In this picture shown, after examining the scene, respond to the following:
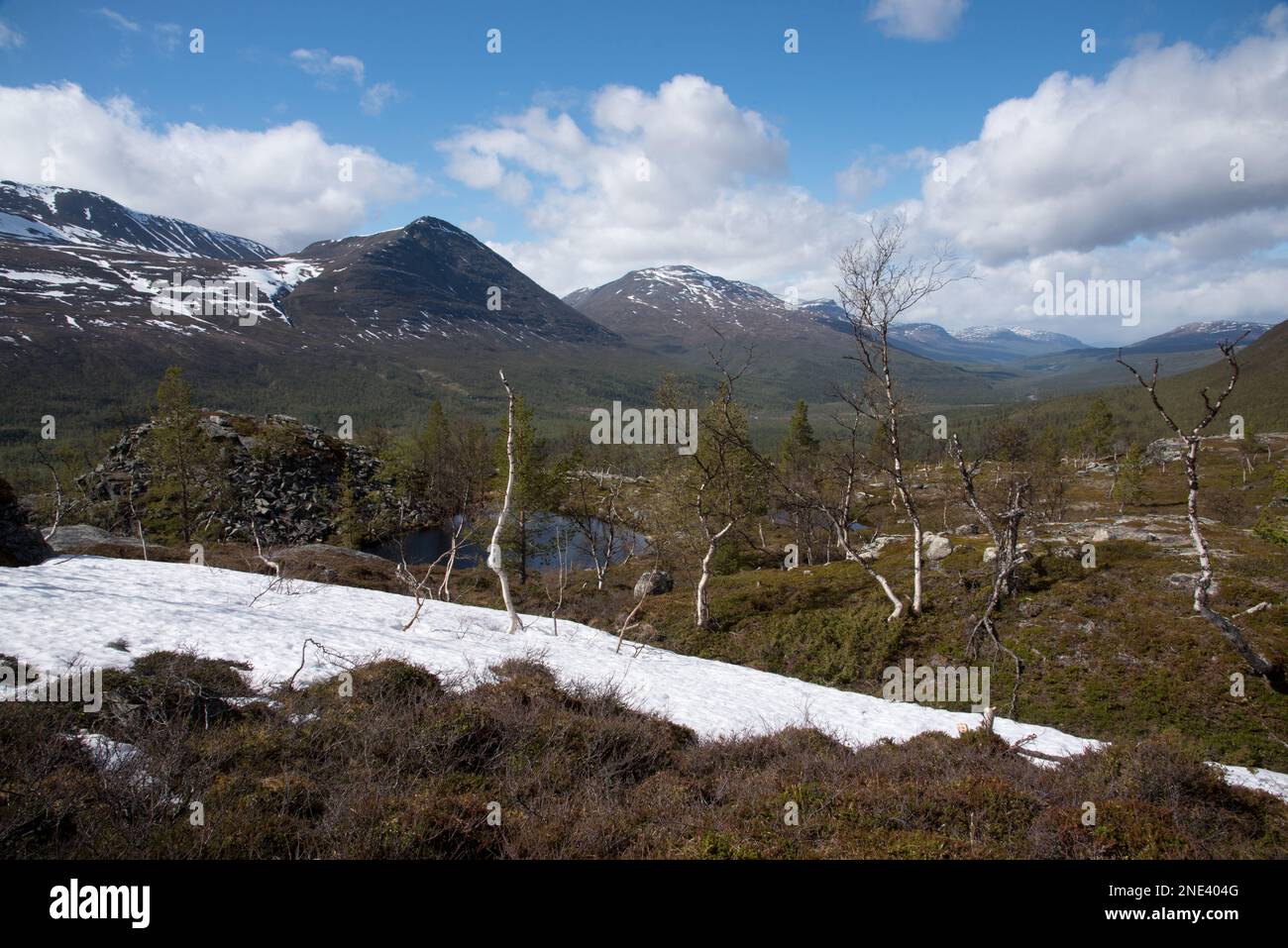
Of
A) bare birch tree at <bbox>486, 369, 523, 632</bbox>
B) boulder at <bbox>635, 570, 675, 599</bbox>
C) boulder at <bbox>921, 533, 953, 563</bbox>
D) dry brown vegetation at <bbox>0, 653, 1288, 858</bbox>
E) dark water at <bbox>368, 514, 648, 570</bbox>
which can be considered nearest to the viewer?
dry brown vegetation at <bbox>0, 653, 1288, 858</bbox>

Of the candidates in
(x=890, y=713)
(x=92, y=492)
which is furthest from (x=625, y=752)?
(x=92, y=492)

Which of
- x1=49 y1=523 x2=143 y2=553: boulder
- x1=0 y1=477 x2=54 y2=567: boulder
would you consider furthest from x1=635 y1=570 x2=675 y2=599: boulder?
x1=49 y1=523 x2=143 y2=553: boulder

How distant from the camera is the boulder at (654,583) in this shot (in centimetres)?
2840

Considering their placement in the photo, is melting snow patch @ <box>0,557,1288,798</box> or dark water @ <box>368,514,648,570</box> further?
dark water @ <box>368,514,648,570</box>

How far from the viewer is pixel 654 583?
30.3 m

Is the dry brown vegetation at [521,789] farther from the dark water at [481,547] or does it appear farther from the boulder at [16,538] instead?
the dark water at [481,547]

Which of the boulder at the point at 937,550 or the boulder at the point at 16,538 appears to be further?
the boulder at the point at 937,550

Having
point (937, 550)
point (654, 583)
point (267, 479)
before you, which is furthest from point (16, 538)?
point (267, 479)

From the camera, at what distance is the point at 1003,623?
19906 mm

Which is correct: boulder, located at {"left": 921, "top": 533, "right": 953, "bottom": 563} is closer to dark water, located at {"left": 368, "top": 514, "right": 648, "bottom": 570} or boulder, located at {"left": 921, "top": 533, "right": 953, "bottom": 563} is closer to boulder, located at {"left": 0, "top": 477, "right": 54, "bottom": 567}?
dark water, located at {"left": 368, "top": 514, "right": 648, "bottom": 570}

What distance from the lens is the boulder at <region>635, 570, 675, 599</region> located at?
93.2 ft

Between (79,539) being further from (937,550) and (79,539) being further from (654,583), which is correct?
(937,550)

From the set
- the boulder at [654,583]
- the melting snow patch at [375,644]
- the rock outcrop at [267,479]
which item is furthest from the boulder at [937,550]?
the rock outcrop at [267,479]

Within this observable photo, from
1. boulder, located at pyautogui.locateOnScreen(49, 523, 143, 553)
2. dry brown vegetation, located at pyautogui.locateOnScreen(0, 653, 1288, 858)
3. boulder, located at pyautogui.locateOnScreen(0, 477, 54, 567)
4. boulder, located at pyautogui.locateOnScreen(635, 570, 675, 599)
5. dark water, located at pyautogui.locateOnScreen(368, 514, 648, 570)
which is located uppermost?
boulder, located at pyautogui.locateOnScreen(0, 477, 54, 567)
